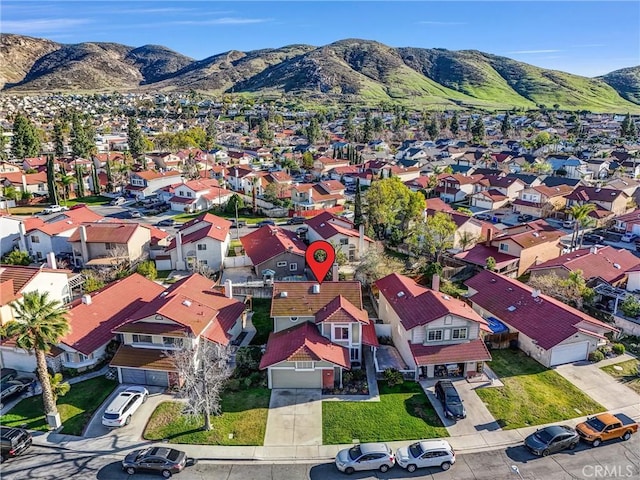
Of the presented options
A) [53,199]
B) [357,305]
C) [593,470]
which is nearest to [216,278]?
[357,305]

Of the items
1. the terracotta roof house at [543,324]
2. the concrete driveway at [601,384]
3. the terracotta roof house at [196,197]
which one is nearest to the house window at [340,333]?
the terracotta roof house at [543,324]

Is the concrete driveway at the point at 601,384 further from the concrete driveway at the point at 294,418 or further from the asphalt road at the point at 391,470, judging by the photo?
the concrete driveway at the point at 294,418

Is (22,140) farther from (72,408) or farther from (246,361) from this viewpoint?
(246,361)

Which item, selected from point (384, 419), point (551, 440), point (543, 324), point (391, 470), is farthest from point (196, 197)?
point (551, 440)

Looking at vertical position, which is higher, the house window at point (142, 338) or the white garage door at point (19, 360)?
the house window at point (142, 338)

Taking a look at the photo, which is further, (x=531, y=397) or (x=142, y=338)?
(x=142, y=338)

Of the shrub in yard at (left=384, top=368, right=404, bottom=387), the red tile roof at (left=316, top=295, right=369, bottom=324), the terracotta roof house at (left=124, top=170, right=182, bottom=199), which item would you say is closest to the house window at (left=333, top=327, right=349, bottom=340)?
the red tile roof at (left=316, top=295, right=369, bottom=324)
